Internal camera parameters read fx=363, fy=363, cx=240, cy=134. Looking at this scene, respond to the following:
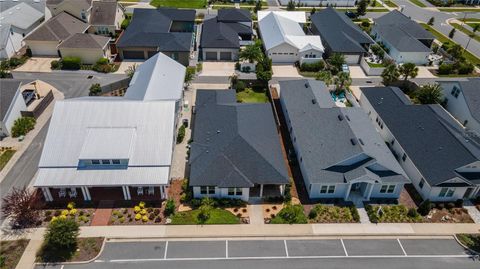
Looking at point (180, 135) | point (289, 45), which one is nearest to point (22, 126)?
point (180, 135)

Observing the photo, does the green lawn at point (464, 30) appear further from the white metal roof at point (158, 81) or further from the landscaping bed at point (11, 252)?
the landscaping bed at point (11, 252)

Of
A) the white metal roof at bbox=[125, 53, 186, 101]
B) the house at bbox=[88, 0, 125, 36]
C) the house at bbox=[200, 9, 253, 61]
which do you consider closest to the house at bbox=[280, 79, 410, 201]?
the white metal roof at bbox=[125, 53, 186, 101]

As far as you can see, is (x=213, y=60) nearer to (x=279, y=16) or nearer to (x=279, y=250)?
(x=279, y=16)

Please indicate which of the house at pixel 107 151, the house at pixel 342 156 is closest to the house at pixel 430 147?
the house at pixel 342 156

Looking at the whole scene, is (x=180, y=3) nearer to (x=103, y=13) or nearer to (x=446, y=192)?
(x=103, y=13)

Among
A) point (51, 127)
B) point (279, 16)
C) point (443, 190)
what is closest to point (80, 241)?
point (51, 127)
